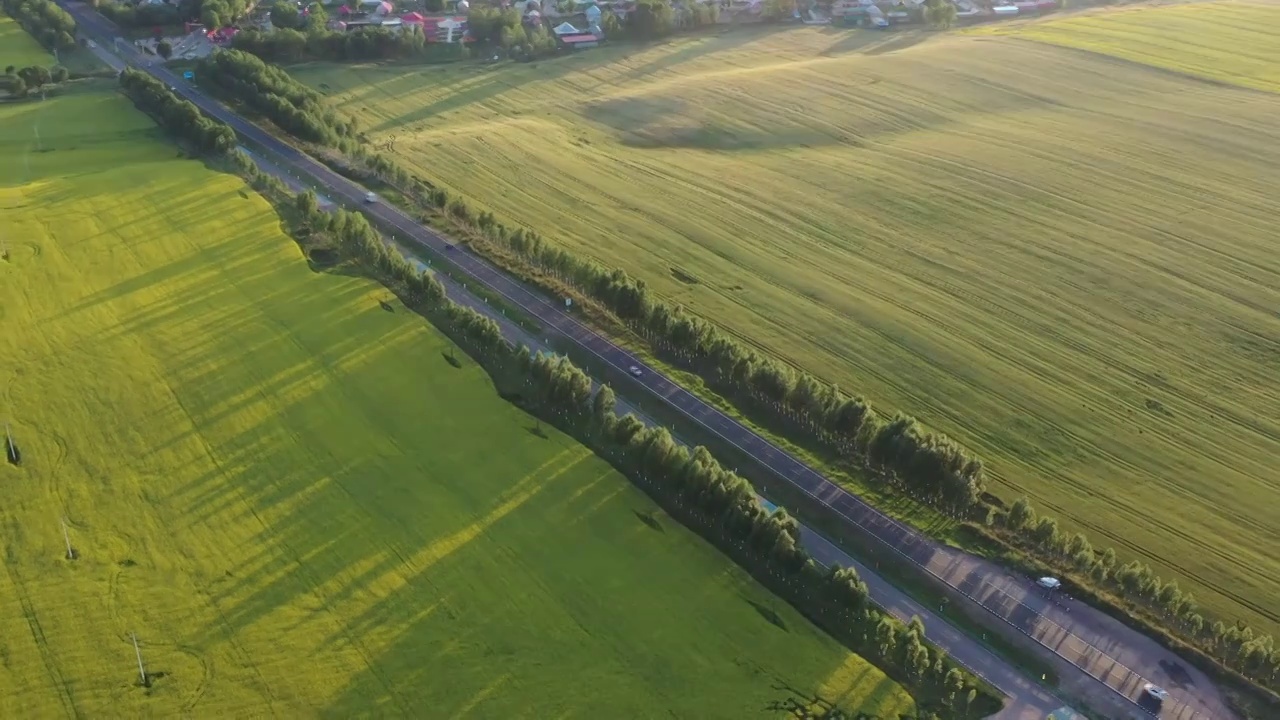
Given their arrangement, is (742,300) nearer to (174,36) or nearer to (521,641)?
(521,641)

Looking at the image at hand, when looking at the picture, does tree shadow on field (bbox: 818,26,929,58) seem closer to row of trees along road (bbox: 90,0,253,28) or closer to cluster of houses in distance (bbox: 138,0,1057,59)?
cluster of houses in distance (bbox: 138,0,1057,59)

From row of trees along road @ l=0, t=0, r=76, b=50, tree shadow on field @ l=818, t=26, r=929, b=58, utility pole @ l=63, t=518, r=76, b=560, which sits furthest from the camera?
tree shadow on field @ l=818, t=26, r=929, b=58

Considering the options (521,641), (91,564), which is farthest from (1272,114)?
(91,564)

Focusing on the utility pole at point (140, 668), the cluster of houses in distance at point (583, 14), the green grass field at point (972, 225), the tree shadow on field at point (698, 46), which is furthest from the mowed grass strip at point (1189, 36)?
the utility pole at point (140, 668)

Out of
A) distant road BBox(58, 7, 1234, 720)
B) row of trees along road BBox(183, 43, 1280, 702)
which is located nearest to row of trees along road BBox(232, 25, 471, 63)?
row of trees along road BBox(183, 43, 1280, 702)

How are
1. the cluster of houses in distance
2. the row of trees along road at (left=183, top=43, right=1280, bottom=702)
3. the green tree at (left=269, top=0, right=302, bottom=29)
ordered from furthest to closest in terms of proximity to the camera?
1. the cluster of houses in distance
2. the green tree at (left=269, top=0, right=302, bottom=29)
3. the row of trees along road at (left=183, top=43, right=1280, bottom=702)

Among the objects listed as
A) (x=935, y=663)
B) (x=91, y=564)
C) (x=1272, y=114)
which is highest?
(x=1272, y=114)

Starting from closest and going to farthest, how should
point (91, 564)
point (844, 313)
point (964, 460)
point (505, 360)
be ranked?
point (91, 564) < point (964, 460) < point (505, 360) < point (844, 313)

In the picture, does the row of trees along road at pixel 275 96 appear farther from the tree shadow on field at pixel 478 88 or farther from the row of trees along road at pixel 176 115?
the tree shadow on field at pixel 478 88
